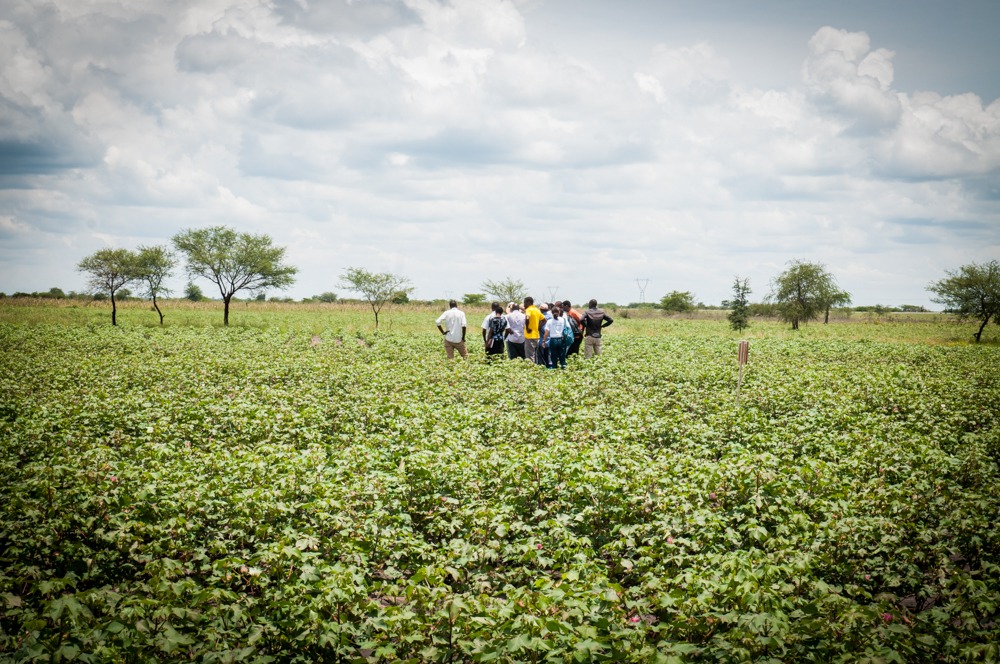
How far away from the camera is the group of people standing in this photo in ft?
60.5

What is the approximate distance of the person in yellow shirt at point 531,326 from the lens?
60.8 ft

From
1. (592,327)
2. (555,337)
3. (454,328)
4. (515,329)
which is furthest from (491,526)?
(592,327)

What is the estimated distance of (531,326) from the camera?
1859cm

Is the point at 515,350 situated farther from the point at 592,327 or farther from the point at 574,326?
the point at 592,327

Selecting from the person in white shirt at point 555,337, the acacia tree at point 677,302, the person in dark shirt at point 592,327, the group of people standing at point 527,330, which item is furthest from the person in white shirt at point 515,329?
the acacia tree at point 677,302

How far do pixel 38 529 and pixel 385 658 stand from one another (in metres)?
3.44

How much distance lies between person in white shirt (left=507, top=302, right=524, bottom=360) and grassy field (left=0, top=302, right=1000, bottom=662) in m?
5.46

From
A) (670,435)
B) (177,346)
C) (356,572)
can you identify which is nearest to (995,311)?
(670,435)

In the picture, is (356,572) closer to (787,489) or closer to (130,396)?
(787,489)

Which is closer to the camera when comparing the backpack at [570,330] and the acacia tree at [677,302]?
the backpack at [570,330]

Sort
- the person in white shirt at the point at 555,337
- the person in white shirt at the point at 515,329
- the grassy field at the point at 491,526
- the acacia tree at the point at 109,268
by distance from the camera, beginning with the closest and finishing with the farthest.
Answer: the grassy field at the point at 491,526
the person in white shirt at the point at 555,337
the person in white shirt at the point at 515,329
the acacia tree at the point at 109,268

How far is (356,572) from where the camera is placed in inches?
205

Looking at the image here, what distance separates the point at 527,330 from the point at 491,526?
12702 millimetres

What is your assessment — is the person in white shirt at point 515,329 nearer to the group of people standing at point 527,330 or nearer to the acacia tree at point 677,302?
the group of people standing at point 527,330
